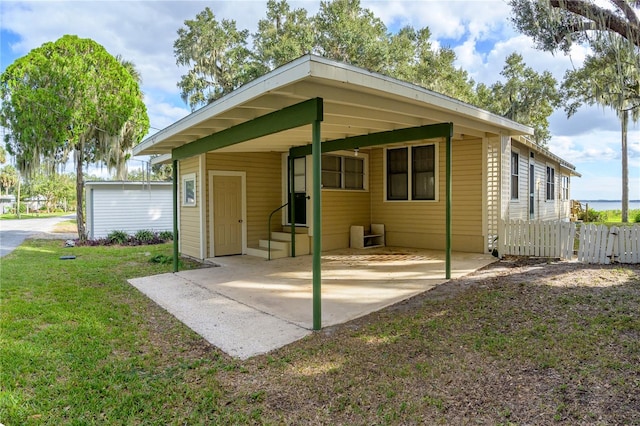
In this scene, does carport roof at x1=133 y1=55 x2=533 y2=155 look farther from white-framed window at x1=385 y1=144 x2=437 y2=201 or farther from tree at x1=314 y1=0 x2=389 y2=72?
tree at x1=314 y1=0 x2=389 y2=72

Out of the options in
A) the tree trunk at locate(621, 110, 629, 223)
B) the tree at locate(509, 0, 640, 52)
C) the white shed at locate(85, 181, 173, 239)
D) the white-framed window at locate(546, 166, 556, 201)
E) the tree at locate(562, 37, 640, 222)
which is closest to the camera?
the tree at locate(509, 0, 640, 52)

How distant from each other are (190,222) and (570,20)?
9.65 m

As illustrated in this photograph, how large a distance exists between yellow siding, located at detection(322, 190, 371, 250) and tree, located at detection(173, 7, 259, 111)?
12567 mm

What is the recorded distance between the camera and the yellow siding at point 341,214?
9.69 m

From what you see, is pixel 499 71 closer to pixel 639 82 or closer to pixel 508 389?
pixel 639 82

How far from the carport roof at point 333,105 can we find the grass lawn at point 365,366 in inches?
100

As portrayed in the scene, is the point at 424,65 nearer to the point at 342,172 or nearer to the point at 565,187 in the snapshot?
the point at 565,187

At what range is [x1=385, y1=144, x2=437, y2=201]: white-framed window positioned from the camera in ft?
31.7

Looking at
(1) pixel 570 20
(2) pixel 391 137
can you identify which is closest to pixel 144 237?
(2) pixel 391 137

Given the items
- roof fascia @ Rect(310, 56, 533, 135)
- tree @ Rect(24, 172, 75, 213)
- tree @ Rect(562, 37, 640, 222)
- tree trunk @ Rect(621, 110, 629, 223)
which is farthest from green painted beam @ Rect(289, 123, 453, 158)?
tree @ Rect(24, 172, 75, 213)

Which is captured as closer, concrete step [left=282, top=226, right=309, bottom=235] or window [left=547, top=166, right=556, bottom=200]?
concrete step [left=282, top=226, right=309, bottom=235]

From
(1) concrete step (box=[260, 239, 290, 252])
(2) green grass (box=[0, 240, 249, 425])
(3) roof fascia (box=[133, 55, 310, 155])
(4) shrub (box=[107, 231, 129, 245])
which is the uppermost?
(3) roof fascia (box=[133, 55, 310, 155])

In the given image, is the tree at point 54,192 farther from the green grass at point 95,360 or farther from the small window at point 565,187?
the small window at point 565,187

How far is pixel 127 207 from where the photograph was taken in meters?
15.5
